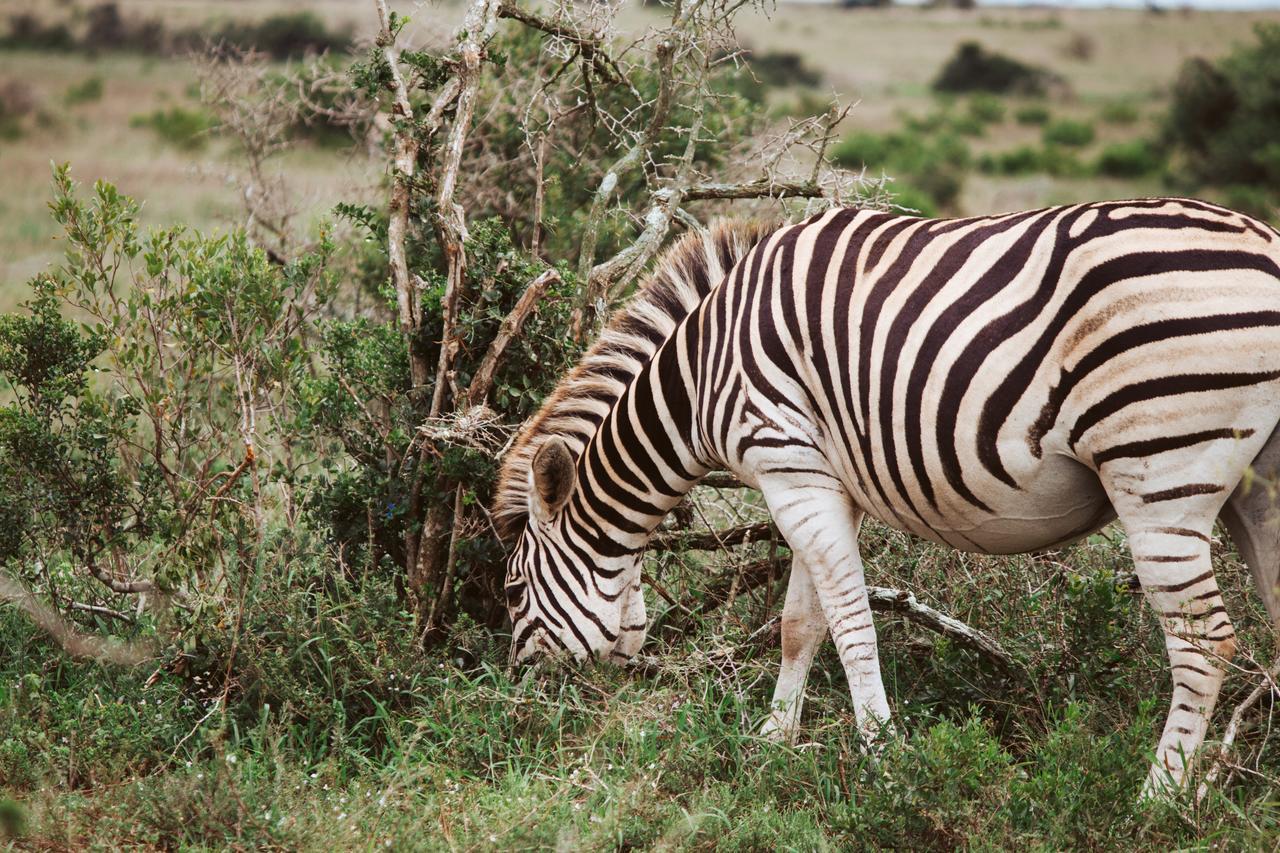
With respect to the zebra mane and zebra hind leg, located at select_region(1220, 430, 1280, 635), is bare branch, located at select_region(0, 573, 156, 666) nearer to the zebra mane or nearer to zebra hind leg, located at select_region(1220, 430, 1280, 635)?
the zebra mane

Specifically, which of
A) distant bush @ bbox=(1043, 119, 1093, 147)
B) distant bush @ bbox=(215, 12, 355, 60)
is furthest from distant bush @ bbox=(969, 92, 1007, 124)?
distant bush @ bbox=(215, 12, 355, 60)

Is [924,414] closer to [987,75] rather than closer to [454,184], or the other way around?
[454,184]

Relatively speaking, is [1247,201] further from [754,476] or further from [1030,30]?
[1030,30]

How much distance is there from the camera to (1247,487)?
11.0 ft

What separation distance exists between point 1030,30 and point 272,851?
60208 mm

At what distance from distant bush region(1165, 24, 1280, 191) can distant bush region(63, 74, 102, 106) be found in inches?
954

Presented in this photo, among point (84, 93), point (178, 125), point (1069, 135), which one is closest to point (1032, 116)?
point (1069, 135)

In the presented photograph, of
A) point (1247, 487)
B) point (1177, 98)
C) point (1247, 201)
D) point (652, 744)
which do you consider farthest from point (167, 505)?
point (1177, 98)

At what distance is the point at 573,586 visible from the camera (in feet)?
16.2

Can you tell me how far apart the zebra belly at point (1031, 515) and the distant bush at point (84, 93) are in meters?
27.3

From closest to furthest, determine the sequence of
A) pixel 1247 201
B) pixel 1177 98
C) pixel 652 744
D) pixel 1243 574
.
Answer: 1. pixel 652 744
2. pixel 1243 574
3. pixel 1247 201
4. pixel 1177 98

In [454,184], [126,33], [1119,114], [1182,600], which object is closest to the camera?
[1182,600]

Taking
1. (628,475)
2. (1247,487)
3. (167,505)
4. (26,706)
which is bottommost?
(26,706)

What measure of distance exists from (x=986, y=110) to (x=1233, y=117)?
12.3 meters
